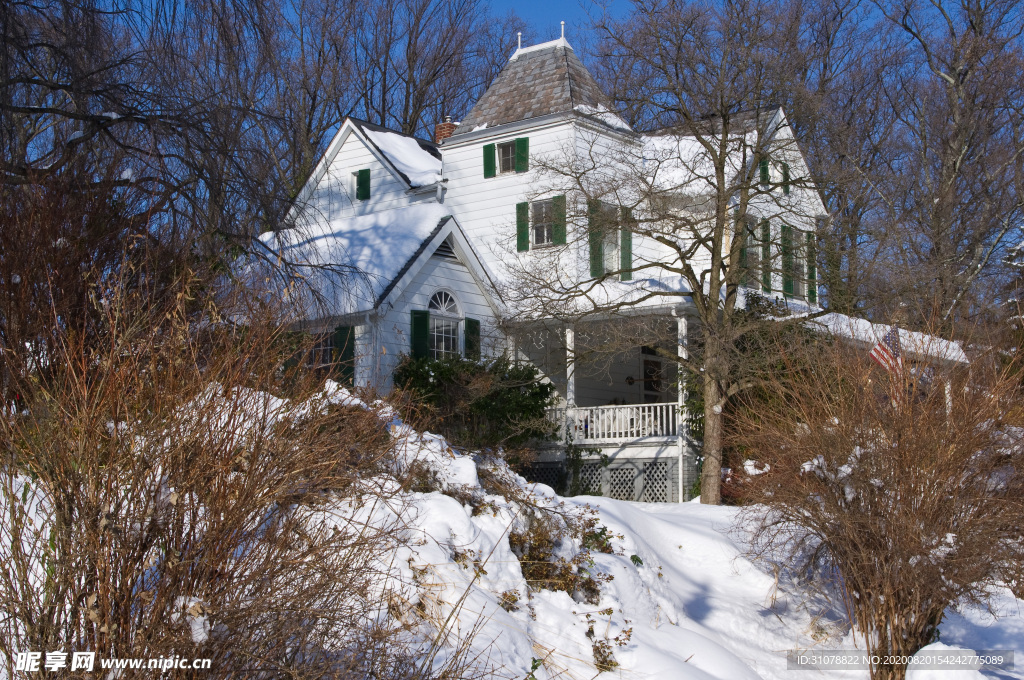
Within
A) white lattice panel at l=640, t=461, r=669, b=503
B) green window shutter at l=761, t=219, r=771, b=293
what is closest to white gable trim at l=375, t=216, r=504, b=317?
white lattice panel at l=640, t=461, r=669, b=503

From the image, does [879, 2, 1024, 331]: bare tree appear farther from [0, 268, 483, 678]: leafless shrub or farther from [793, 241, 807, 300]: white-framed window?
[0, 268, 483, 678]: leafless shrub

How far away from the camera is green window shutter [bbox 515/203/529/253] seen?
19250 mm

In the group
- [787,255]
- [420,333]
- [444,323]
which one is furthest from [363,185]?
[787,255]

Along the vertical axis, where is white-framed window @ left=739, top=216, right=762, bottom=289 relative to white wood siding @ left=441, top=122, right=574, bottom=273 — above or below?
below

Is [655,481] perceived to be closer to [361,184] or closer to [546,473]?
[546,473]

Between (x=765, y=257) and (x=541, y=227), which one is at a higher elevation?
(x=541, y=227)

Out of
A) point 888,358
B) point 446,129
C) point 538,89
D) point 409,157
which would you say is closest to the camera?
point 888,358

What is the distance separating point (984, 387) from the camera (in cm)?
850

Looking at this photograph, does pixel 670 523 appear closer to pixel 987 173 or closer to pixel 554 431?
pixel 554 431

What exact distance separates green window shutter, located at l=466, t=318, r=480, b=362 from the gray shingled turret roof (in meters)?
4.65

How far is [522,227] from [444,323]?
287cm

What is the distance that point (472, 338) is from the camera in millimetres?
17547

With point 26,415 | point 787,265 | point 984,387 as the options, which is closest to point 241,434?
point 26,415

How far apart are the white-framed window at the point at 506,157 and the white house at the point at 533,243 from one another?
0.04 meters
